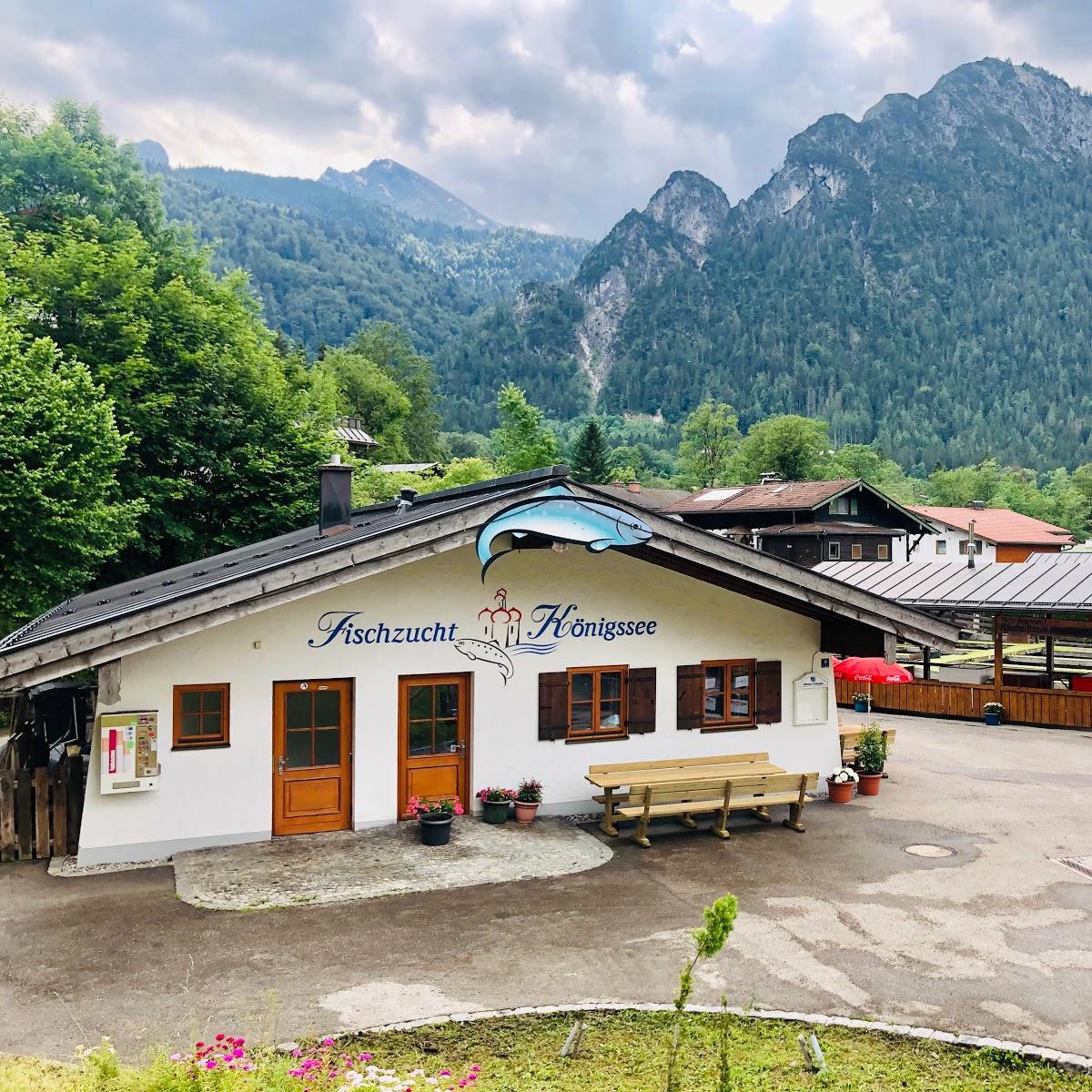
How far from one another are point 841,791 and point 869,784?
0.77 m

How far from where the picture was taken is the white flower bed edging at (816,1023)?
273 inches

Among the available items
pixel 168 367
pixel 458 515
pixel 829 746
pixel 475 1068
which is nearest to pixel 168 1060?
pixel 475 1068

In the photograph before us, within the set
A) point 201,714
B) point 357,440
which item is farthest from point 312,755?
point 357,440

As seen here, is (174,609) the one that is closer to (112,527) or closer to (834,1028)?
(834,1028)

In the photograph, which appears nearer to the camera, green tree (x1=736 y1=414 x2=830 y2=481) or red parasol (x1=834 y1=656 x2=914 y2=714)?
red parasol (x1=834 y1=656 x2=914 y2=714)

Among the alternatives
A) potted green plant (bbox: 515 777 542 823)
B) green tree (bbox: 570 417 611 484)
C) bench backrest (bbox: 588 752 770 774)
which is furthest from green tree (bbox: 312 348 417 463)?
potted green plant (bbox: 515 777 542 823)

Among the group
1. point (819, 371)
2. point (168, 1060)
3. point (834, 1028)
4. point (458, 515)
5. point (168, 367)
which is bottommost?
point (834, 1028)

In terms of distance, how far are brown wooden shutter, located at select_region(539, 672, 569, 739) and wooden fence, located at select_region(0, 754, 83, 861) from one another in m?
5.73

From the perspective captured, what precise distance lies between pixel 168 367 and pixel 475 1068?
2383cm

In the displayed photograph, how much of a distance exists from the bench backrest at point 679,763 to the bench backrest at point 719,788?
0.51 m

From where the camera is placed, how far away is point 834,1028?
7371 mm

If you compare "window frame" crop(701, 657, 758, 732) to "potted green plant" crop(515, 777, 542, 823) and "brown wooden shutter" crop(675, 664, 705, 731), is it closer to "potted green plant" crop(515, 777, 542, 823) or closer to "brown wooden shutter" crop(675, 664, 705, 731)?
"brown wooden shutter" crop(675, 664, 705, 731)

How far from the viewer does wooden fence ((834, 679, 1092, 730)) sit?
22.4 m

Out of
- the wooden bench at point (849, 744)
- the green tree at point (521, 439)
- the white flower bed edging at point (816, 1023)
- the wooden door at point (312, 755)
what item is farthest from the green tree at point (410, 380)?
the white flower bed edging at point (816, 1023)
